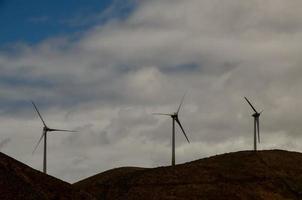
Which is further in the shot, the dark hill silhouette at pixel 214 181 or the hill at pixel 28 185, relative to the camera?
the dark hill silhouette at pixel 214 181

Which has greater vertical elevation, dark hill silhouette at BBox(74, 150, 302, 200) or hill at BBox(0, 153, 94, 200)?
dark hill silhouette at BBox(74, 150, 302, 200)

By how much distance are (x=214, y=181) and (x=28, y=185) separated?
42968 millimetres

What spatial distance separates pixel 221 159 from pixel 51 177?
4943 centimetres

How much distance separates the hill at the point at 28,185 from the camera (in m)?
85.1

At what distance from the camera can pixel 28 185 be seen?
87938 mm

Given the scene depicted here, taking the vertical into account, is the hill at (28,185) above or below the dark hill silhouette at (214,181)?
below

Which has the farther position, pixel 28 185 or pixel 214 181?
pixel 214 181

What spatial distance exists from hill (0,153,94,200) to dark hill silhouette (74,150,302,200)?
2557 cm

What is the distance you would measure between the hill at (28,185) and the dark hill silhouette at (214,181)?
2557 cm

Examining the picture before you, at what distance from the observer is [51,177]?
94812 millimetres

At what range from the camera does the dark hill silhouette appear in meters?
117

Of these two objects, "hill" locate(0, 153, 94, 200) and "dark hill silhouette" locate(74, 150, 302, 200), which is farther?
"dark hill silhouette" locate(74, 150, 302, 200)

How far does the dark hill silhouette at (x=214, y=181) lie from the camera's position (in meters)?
117

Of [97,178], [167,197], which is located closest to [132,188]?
[167,197]
